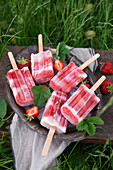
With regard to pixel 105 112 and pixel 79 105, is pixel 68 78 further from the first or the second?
pixel 105 112

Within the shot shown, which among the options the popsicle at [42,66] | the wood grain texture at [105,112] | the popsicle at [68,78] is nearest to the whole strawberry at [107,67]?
the wood grain texture at [105,112]

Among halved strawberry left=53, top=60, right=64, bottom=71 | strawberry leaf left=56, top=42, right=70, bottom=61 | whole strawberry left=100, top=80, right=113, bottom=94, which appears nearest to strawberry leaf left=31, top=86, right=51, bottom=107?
halved strawberry left=53, top=60, right=64, bottom=71

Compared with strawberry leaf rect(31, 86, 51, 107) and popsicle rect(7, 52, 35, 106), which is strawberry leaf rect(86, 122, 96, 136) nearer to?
strawberry leaf rect(31, 86, 51, 107)

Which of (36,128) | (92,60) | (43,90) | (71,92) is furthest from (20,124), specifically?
(92,60)

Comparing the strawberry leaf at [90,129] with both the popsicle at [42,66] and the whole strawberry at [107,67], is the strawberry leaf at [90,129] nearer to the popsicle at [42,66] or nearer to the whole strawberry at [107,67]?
the popsicle at [42,66]

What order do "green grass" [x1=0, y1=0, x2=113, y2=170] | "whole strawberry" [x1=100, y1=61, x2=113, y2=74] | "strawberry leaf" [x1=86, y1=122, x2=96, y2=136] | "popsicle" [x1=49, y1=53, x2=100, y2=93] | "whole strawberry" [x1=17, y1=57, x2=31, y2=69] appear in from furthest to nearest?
"green grass" [x1=0, y1=0, x2=113, y2=170] → "whole strawberry" [x1=100, y1=61, x2=113, y2=74] → "whole strawberry" [x1=17, y1=57, x2=31, y2=69] → "popsicle" [x1=49, y1=53, x2=100, y2=93] → "strawberry leaf" [x1=86, y1=122, x2=96, y2=136]

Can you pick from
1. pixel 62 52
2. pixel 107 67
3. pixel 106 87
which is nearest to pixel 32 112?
pixel 62 52
